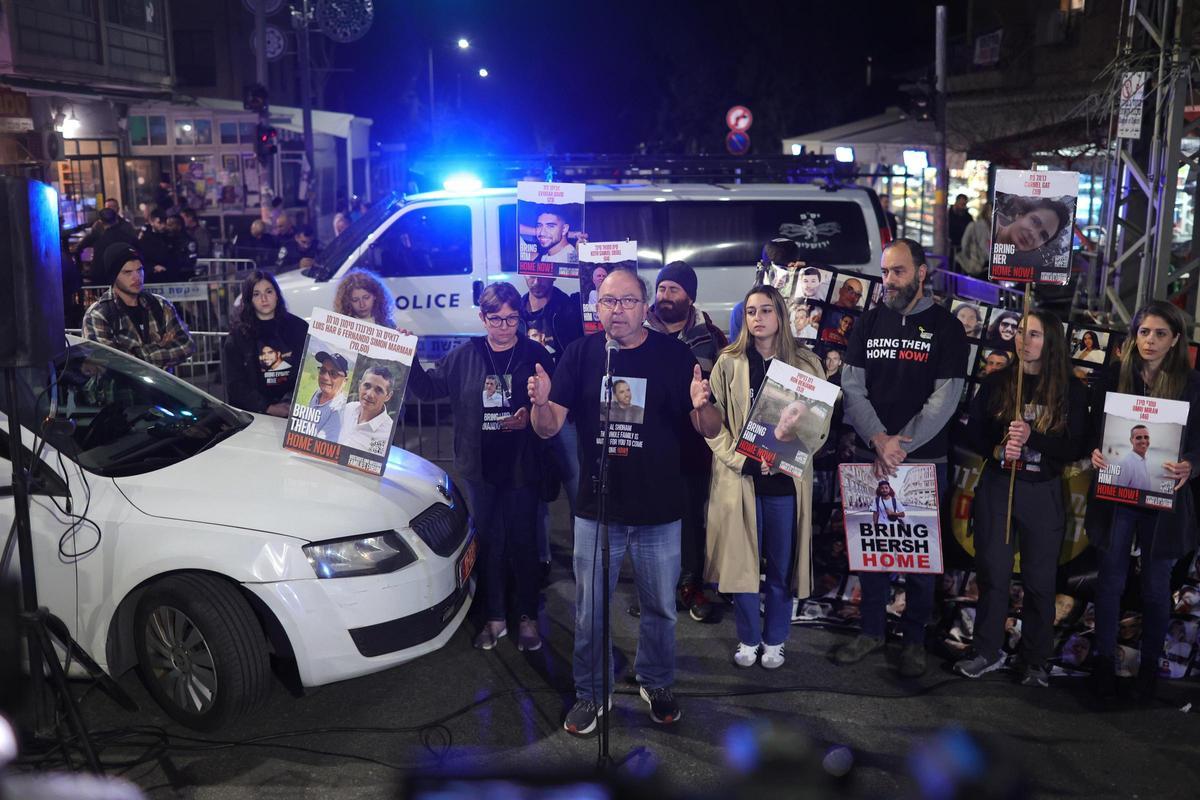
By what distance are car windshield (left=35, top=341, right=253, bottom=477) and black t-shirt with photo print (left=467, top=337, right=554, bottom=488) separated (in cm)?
134

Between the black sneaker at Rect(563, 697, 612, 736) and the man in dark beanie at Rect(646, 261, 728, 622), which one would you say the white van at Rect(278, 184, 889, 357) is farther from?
the black sneaker at Rect(563, 697, 612, 736)

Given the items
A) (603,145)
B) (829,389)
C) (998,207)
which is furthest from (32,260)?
(603,145)

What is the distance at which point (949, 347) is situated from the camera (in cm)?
545

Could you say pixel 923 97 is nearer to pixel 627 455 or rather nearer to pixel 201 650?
pixel 627 455

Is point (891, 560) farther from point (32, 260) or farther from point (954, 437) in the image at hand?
point (32, 260)

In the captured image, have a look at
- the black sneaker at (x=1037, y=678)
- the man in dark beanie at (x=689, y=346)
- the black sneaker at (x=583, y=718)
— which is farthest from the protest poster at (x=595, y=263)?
the black sneaker at (x=1037, y=678)

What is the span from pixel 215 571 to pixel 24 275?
1444 mm

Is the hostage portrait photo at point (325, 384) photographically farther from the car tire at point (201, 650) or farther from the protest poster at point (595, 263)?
the protest poster at point (595, 263)

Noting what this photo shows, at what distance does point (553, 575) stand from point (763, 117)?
35.7 meters

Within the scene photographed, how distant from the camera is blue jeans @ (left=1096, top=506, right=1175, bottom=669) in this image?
5203mm

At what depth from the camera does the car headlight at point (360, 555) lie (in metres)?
4.84

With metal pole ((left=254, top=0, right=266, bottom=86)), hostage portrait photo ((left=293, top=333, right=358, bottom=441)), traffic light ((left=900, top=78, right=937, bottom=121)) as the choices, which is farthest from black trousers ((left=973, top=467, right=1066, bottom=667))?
metal pole ((left=254, top=0, right=266, bottom=86))

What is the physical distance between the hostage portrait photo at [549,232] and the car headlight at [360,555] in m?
3.27

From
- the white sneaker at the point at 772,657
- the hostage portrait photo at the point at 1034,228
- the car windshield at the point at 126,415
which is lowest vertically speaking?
the white sneaker at the point at 772,657
